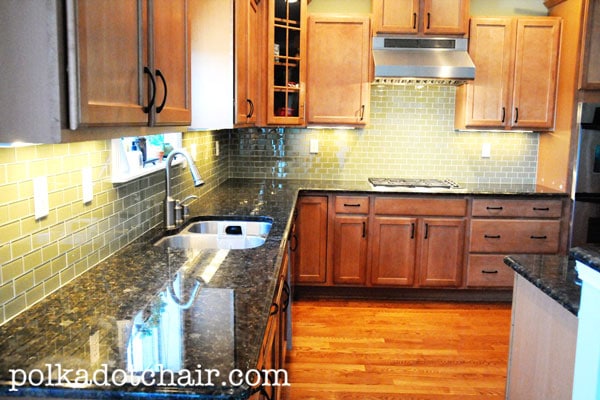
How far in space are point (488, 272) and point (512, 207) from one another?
548mm

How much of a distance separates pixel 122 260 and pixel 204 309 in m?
0.65

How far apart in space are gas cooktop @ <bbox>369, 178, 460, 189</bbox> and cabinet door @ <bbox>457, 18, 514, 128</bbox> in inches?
20.3

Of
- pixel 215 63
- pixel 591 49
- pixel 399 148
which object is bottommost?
pixel 399 148

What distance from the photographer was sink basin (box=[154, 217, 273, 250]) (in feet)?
8.16

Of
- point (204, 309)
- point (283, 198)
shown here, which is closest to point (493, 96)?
point (283, 198)

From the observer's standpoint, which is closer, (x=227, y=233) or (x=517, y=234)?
(x=227, y=233)

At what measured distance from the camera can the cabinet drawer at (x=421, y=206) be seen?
3965 millimetres

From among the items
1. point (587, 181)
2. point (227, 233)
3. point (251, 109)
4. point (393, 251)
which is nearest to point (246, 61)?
point (251, 109)

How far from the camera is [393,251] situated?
4.06m

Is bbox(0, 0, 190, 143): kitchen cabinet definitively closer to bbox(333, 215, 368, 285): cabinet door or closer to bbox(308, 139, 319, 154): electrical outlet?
bbox(333, 215, 368, 285): cabinet door

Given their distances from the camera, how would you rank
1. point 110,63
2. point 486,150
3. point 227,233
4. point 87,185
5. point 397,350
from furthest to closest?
point 486,150 → point 397,350 → point 227,233 → point 87,185 → point 110,63

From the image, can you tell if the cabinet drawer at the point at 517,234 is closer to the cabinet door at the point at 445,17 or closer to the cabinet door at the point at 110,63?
Result: the cabinet door at the point at 445,17

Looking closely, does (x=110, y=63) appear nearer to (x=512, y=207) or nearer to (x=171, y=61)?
(x=171, y=61)

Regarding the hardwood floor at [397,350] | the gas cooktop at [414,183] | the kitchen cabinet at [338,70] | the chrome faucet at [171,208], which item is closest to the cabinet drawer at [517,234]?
the gas cooktop at [414,183]
